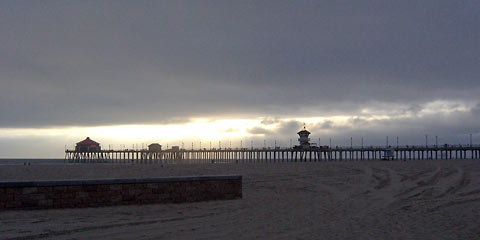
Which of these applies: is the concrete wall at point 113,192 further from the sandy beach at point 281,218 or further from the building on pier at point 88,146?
the building on pier at point 88,146

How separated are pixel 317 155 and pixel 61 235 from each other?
7559 centimetres

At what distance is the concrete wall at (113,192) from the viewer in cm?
1235

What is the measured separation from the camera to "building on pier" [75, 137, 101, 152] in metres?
105

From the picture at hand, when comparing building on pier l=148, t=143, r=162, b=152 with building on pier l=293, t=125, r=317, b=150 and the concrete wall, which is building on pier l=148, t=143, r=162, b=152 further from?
the concrete wall

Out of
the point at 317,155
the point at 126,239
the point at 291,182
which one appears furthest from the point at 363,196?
the point at 317,155

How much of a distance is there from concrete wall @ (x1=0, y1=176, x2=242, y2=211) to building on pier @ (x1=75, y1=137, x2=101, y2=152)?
315ft

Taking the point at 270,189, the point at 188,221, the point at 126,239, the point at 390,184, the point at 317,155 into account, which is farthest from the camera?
the point at 317,155

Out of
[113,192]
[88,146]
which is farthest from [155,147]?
[113,192]

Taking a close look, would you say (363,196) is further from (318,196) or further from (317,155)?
(317,155)

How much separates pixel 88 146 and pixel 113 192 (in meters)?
98.1

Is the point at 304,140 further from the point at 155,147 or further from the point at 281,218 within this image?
the point at 281,218

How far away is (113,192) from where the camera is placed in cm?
1348

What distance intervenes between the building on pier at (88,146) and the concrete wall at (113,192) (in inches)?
3781

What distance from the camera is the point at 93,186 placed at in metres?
13.2
